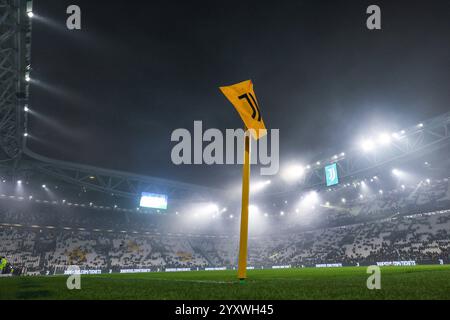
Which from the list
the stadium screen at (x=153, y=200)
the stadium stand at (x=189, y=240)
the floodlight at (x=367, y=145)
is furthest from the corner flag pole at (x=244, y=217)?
the stadium screen at (x=153, y=200)

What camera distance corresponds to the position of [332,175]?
35.2 m

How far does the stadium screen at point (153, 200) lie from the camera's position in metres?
40.3

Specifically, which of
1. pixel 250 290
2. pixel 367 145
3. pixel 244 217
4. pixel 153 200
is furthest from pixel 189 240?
pixel 250 290

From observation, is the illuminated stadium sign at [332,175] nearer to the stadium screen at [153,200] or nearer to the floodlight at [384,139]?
Answer: the floodlight at [384,139]

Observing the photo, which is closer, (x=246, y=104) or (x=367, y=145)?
(x=246, y=104)

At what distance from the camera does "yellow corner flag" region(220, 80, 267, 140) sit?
636cm

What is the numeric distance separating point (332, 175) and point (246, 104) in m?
31.3

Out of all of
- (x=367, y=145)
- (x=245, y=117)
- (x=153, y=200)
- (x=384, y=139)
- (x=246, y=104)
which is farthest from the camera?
(x=153, y=200)

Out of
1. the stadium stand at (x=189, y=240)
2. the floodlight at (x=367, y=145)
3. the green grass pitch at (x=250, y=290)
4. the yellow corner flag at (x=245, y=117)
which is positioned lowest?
the stadium stand at (x=189, y=240)

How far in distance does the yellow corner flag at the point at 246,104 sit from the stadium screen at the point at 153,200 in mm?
35988

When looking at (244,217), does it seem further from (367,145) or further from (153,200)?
(153,200)

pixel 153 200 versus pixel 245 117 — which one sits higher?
pixel 245 117

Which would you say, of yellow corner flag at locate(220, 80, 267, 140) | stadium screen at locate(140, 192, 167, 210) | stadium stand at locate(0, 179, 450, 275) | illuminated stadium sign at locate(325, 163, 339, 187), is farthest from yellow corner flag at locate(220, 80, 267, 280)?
stadium screen at locate(140, 192, 167, 210)

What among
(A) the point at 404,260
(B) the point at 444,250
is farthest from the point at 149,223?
(B) the point at 444,250
